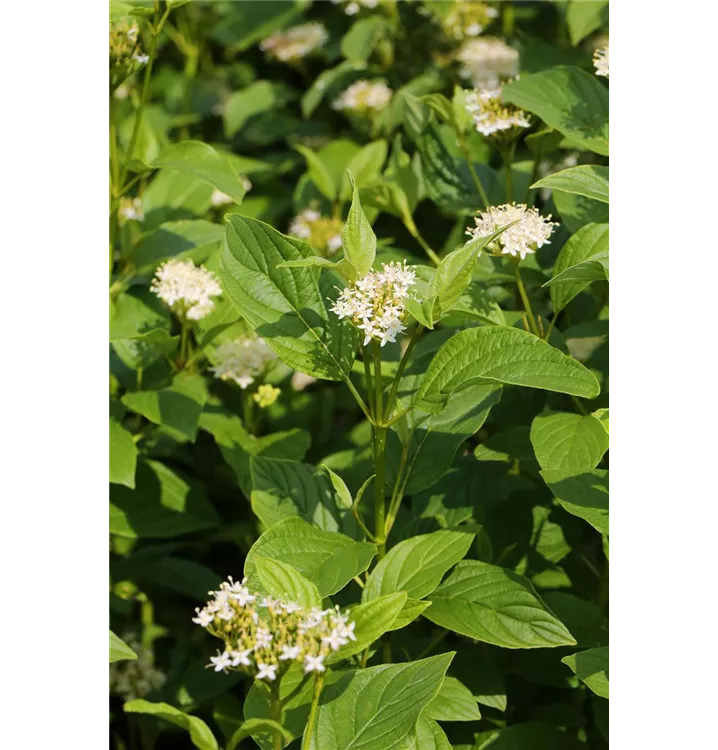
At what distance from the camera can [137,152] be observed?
187 cm

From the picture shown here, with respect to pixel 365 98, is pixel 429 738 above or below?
below

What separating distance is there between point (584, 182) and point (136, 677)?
117cm

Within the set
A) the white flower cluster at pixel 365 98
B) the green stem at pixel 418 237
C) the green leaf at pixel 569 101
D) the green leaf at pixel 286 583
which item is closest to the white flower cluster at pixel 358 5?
the white flower cluster at pixel 365 98

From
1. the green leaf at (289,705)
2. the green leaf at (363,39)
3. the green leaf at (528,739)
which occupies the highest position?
the green leaf at (363,39)

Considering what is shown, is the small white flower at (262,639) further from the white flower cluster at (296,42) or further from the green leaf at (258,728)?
the white flower cluster at (296,42)

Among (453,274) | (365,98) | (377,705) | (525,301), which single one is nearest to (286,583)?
(377,705)

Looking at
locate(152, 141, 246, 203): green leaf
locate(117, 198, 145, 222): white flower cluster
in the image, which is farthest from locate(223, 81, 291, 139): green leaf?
locate(152, 141, 246, 203): green leaf

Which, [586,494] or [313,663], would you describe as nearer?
[313,663]

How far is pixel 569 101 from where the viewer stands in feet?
4.80

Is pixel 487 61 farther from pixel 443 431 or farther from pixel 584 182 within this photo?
pixel 443 431

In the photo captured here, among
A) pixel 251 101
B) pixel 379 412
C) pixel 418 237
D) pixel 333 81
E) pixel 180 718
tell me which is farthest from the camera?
pixel 251 101

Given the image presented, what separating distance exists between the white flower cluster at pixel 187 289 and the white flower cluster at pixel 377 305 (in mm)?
502

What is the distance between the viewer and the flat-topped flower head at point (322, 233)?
192cm

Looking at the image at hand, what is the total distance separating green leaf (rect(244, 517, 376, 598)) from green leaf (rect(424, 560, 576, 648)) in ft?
0.42
